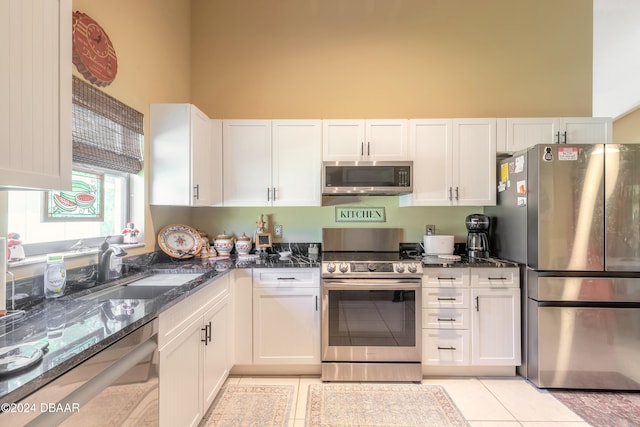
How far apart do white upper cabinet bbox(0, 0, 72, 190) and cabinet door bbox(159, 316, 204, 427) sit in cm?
85

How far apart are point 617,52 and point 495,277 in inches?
120

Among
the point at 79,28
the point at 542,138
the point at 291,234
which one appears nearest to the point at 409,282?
the point at 291,234

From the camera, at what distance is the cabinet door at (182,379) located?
1357mm

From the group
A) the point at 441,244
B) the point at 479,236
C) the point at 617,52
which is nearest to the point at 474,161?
the point at 479,236

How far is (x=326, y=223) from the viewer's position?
117 inches

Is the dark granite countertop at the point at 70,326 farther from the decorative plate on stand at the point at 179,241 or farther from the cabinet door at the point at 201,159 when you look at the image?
the cabinet door at the point at 201,159

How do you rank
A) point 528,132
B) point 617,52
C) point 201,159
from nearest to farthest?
point 201,159, point 528,132, point 617,52

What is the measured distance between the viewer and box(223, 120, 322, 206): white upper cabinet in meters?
2.65

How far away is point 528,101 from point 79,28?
3.49 metres

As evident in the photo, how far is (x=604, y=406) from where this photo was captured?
2.03 metres

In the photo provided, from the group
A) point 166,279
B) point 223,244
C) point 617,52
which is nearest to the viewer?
point 166,279

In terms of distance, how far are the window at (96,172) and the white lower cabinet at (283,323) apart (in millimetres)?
1059

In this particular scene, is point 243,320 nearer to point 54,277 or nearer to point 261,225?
point 261,225

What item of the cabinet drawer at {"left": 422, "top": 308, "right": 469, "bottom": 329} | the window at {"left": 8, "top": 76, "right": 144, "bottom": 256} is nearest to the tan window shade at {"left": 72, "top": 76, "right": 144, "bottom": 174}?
the window at {"left": 8, "top": 76, "right": 144, "bottom": 256}
